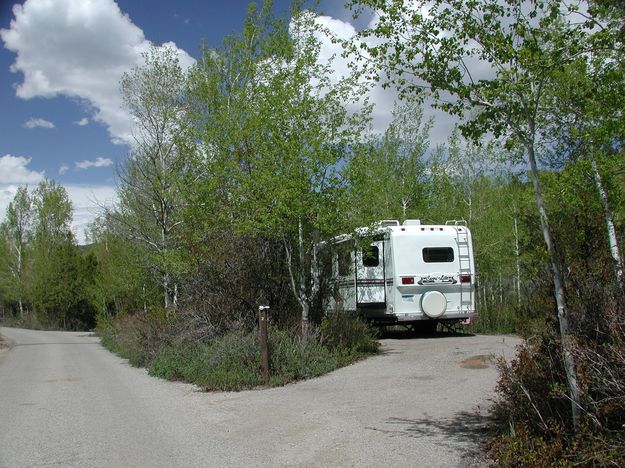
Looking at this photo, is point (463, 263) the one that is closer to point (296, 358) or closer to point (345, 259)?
point (345, 259)

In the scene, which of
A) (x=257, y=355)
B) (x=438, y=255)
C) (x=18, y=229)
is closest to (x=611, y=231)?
(x=257, y=355)

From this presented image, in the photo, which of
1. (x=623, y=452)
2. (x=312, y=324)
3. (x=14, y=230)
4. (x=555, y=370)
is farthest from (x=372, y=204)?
(x=14, y=230)

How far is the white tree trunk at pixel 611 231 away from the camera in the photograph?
5703mm

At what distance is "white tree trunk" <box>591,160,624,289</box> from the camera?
5.70 metres

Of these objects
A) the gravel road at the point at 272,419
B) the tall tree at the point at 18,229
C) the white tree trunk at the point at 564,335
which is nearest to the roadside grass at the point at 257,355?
the gravel road at the point at 272,419

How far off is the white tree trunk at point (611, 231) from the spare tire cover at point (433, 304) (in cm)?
507

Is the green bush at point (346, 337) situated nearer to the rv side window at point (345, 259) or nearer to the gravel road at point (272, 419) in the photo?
the gravel road at point (272, 419)

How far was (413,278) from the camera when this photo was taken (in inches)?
595

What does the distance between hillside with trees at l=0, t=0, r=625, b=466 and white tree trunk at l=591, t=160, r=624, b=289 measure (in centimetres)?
4

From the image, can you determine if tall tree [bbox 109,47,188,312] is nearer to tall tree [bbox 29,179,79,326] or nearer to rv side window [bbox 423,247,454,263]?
rv side window [bbox 423,247,454,263]

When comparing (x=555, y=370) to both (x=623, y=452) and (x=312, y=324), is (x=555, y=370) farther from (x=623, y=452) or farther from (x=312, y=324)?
(x=312, y=324)

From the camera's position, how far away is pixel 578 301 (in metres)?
5.78

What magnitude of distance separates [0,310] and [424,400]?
66.4 meters

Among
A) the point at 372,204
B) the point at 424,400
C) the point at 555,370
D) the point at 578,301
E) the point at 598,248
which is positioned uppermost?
the point at 372,204
